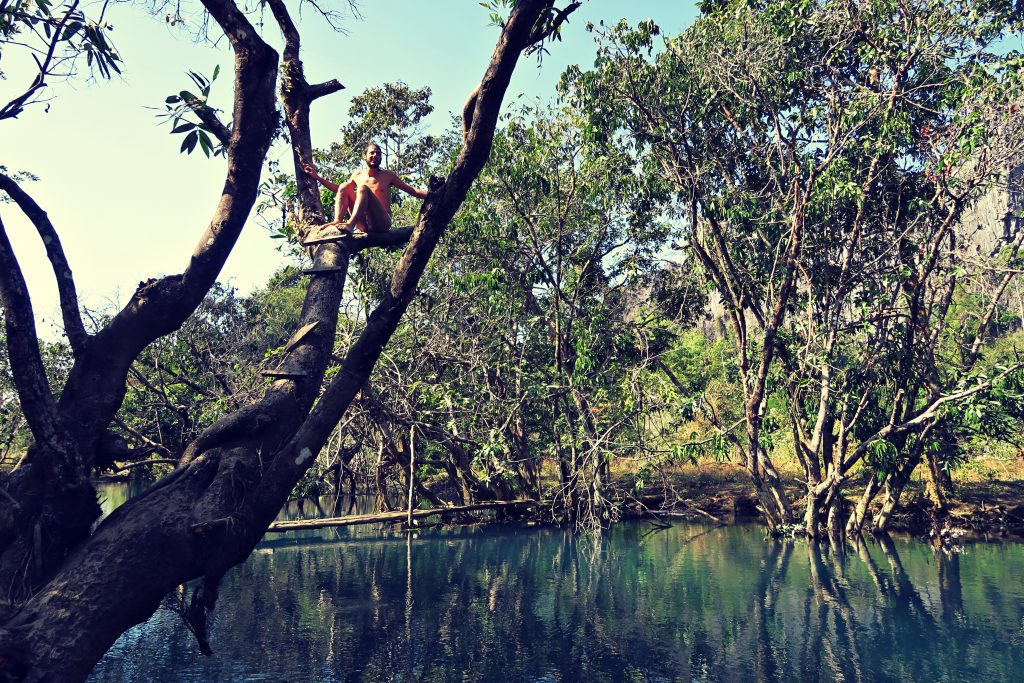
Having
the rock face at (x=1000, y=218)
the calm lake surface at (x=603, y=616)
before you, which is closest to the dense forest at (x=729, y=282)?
the rock face at (x=1000, y=218)

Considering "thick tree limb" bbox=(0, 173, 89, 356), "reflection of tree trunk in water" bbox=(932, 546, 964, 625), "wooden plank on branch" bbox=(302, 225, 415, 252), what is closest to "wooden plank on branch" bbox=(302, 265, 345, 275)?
"wooden plank on branch" bbox=(302, 225, 415, 252)

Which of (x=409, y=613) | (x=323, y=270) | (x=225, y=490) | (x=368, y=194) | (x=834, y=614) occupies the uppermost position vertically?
(x=368, y=194)

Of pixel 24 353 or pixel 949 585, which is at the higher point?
pixel 24 353

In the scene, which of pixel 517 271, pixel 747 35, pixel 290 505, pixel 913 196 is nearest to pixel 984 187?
pixel 913 196

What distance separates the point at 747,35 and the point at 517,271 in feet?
22.7

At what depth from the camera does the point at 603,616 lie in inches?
424

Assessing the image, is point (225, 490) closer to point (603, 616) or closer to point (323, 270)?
point (323, 270)

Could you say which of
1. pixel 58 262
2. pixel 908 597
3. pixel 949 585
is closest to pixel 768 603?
pixel 908 597

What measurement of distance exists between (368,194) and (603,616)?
24.6 ft

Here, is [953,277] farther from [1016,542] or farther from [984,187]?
[1016,542]

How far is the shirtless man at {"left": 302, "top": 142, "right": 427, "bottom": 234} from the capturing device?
554 cm

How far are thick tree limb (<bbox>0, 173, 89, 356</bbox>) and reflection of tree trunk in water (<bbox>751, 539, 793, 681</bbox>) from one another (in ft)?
23.7

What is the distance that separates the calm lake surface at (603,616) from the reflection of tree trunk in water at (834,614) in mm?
44

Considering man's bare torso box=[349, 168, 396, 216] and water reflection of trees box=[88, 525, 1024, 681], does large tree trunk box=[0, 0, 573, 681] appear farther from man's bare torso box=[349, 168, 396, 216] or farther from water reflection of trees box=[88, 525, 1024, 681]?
water reflection of trees box=[88, 525, 1024, 681]
